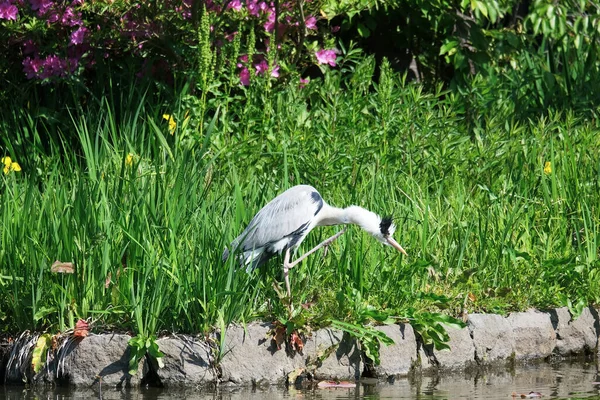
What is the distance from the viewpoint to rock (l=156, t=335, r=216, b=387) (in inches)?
178

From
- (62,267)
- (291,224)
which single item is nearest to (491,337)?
(291,224)

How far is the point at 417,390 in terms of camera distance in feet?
15.2

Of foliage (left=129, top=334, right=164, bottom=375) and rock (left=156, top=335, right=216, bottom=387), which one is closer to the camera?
foliage (left=129, top=334, right=164, bottom=375)

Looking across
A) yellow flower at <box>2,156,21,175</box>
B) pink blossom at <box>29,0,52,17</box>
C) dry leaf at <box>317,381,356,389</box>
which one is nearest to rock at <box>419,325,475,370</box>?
dry leaf at <box>317,381,356,389</box>

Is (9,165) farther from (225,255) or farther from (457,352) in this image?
(457,352)

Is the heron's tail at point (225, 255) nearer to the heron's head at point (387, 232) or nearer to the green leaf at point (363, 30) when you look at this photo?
the heron's head at point (387, 232)

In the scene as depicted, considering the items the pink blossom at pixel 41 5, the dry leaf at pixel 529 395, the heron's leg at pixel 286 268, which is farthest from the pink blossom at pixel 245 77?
the dry leaf at pixel 529 395

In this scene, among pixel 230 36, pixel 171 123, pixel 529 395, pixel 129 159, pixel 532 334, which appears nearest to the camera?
pixel 529 395

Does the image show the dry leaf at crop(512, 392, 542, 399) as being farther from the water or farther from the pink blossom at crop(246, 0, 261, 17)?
the pink blossom at crop(246, 0, 261, 17)

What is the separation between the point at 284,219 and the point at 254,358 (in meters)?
0.64

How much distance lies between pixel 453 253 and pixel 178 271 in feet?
5.13

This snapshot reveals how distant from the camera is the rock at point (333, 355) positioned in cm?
472

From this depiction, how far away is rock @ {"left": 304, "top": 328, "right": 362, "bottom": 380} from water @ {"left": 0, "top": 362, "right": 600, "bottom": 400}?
9 cm

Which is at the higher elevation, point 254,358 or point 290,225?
point 290,225
